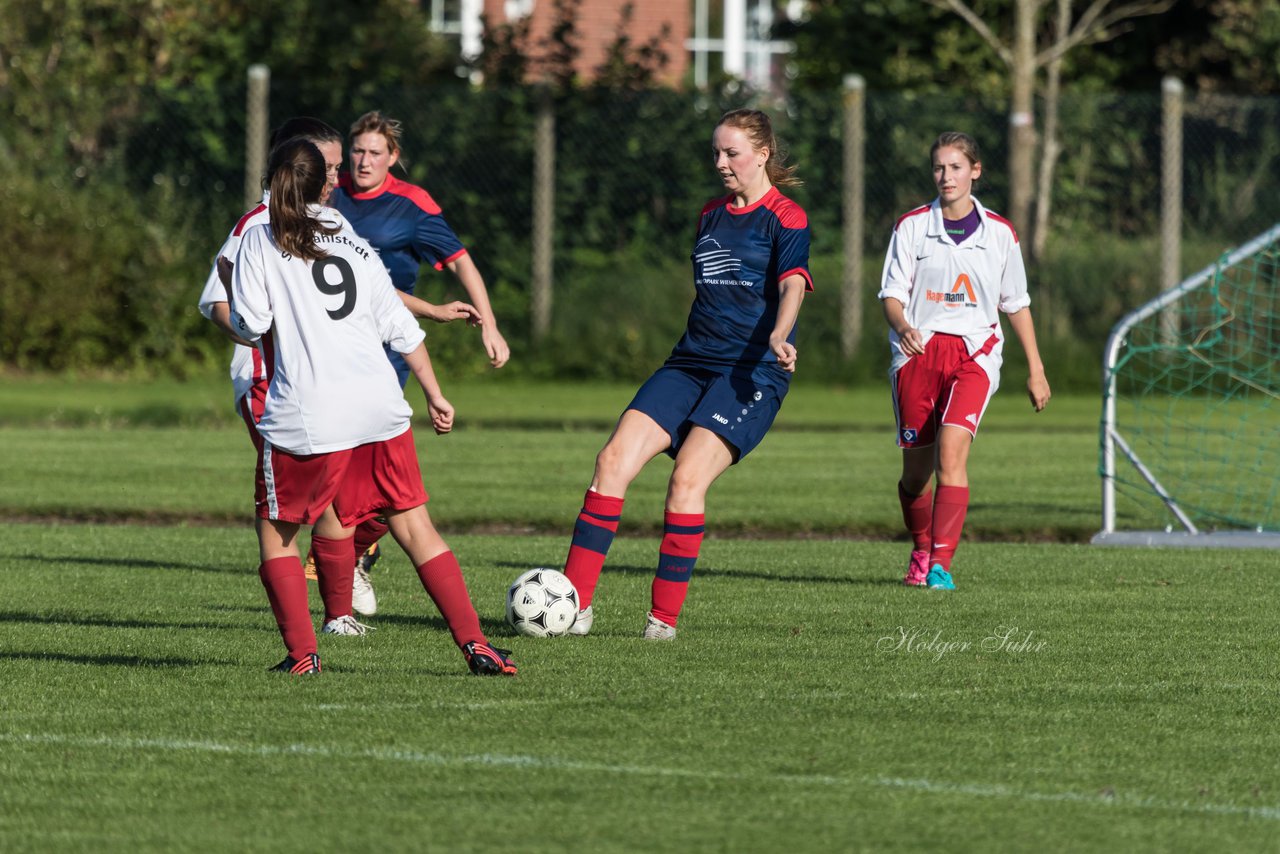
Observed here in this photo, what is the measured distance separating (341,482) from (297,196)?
35.1 inches

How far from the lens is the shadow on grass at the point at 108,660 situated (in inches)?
265

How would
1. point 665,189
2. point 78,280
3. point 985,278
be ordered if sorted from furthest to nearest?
point 665,189 < point 78,280 < point 985,278

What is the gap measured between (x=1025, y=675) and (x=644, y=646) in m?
1.33

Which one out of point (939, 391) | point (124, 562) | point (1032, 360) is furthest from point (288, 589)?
point (1032, 360)

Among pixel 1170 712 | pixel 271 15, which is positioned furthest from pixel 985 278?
pixel 271 15

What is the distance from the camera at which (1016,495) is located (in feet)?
41.4

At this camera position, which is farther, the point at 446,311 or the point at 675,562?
the point at 446,311

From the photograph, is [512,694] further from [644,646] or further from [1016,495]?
[1016,495]

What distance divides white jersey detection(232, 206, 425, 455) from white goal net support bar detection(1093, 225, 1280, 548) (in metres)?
5.61

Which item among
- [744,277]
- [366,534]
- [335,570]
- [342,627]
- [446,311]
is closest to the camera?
[335,570]

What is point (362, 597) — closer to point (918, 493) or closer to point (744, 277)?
point (744, 277)

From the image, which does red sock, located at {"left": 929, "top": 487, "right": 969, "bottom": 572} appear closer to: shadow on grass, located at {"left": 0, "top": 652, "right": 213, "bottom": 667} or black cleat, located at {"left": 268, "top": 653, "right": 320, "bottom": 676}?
black cleat, located at {"left": 268, "top": 653, "right": 320, "bottom": 676}

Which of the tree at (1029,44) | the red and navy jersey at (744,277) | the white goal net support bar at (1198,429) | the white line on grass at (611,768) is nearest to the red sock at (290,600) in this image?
the white line on grass at (611,768)

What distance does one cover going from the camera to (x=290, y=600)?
21.0 ft
